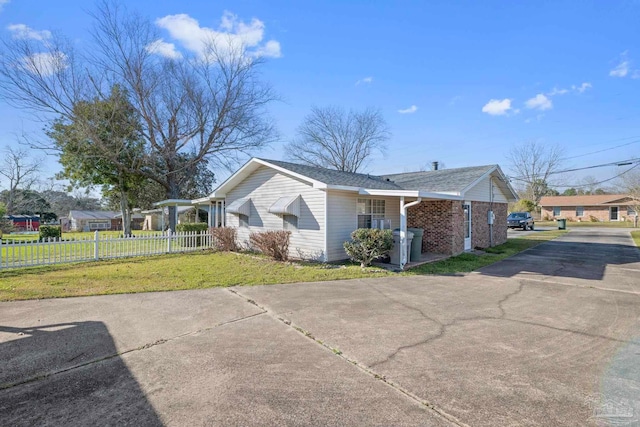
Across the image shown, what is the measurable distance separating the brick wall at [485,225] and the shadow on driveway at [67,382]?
14352 millimetres

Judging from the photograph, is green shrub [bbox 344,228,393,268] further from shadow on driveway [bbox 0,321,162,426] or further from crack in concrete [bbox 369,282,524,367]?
shadow on driveway [bbox 0,321,162,426]

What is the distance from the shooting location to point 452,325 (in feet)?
16.4

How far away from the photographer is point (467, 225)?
46.3 feet

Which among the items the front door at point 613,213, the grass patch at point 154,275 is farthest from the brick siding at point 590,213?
the grass patch at point 154,275

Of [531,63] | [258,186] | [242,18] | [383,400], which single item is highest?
[242,18]

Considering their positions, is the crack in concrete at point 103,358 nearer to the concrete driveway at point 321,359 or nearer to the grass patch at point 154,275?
the concrete driveway at point 321,359

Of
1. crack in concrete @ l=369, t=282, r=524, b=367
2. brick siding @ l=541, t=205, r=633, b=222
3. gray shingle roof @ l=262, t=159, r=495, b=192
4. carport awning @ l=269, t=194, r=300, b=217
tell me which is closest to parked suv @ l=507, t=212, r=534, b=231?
gray shingle roof @ l=262, t=159, r=495, b=192

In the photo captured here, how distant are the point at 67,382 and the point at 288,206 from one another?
8135 millimetres

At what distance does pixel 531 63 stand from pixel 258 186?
46.4ft

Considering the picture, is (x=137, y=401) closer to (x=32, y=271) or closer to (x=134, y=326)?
(x=134, y=326)

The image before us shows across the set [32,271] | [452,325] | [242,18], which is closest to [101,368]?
[452,325]

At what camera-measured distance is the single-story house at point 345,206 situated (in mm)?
10812

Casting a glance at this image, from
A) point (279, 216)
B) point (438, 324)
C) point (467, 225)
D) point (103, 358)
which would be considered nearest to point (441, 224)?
point (467, 225)

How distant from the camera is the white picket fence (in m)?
10.1
